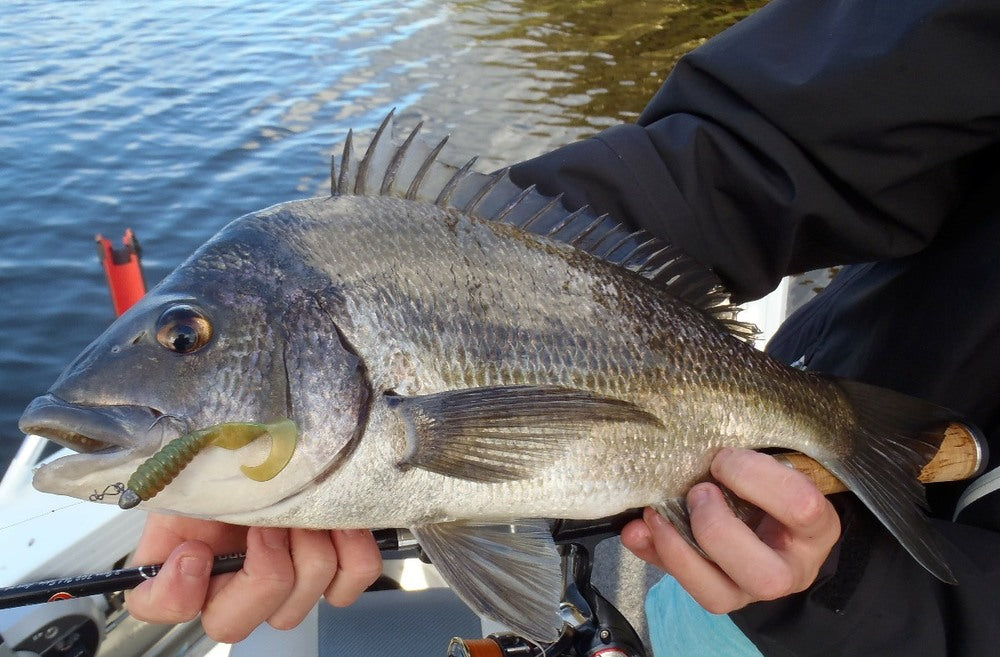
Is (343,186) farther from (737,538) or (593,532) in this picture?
(737,538)

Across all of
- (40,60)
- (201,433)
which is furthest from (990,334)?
(40,60)

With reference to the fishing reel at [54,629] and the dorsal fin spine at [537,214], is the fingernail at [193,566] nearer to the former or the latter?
the dorsal fin spine at [537,214]

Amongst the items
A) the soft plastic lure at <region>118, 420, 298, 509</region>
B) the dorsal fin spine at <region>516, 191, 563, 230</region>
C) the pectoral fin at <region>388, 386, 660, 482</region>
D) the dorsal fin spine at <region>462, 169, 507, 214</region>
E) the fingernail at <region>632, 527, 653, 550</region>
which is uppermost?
the dorsal fin spine at <region>462, 169, 507, 214</region>

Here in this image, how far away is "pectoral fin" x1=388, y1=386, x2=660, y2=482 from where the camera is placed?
1.31 meters

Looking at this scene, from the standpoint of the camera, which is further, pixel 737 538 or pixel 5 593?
pixel 5 593

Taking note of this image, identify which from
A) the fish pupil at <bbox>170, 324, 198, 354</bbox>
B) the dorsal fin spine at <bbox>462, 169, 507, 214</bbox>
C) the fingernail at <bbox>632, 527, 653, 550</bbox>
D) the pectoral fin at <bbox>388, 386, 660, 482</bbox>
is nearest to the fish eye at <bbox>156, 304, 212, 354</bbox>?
the fish pupil at <bbox>170, 324, 198, 354</bbox>

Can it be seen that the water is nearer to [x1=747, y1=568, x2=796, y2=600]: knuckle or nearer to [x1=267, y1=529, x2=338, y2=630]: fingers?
[x1=267, y1=529, x2=338, y2=630]: fingers

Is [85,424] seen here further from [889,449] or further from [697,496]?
[889,449]

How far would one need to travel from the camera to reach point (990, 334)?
162cm

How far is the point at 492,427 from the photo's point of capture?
4.40ft

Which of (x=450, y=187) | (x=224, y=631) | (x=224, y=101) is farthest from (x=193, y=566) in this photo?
(x=224, y=101)

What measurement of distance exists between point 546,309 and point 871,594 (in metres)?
0.86

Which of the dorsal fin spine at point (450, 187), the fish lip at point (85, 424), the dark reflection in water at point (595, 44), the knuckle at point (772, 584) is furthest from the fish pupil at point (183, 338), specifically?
the dark reflection in water at point (595, 44)

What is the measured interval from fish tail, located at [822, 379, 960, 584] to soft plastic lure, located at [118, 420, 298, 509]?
3.77 feet
